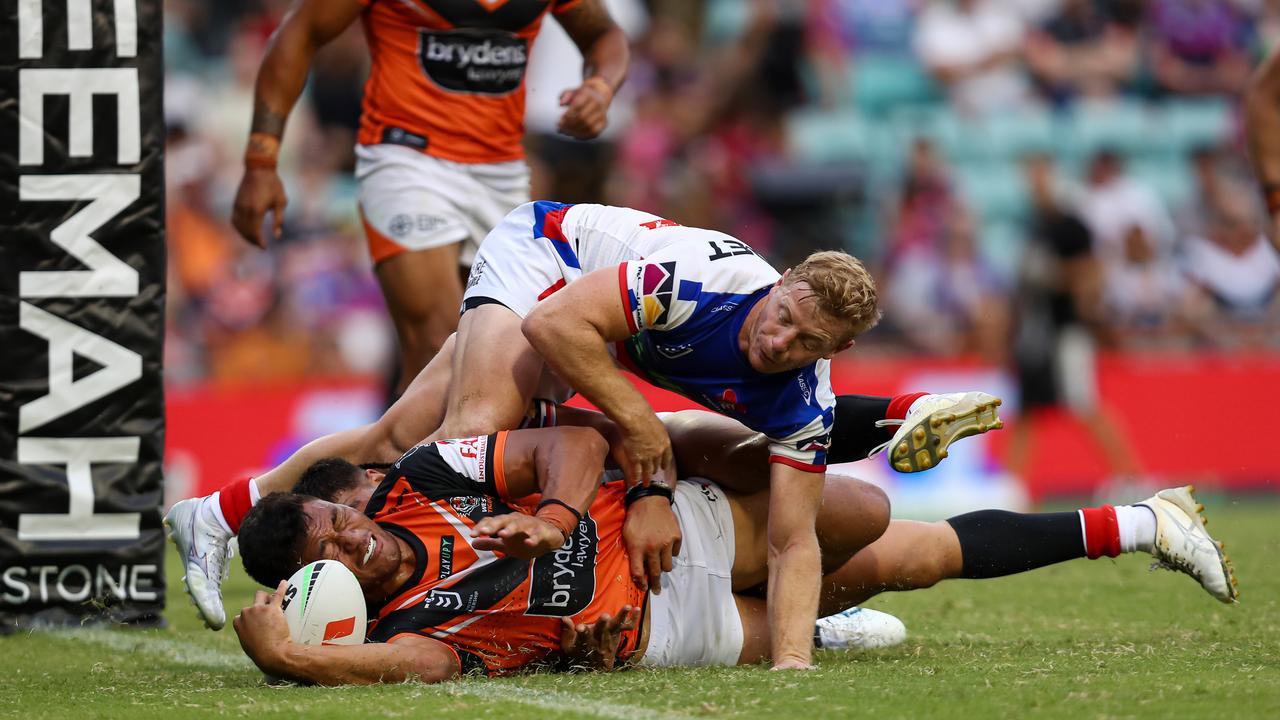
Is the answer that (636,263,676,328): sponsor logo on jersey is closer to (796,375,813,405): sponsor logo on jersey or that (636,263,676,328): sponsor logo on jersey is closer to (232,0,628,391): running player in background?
(796,375,813,405): sponsor logo on jersey

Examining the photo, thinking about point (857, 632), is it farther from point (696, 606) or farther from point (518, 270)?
point (518, 270)

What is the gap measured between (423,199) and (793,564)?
8.89 ft

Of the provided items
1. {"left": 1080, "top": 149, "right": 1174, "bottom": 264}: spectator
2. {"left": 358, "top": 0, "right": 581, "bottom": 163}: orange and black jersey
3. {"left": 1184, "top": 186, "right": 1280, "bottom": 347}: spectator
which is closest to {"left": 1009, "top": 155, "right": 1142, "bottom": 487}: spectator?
{"left": 1184, "top": 186, "right": 1280, "bottom": 347}: spectator

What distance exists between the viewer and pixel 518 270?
18.3 ft

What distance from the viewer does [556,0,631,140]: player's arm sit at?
271 inches

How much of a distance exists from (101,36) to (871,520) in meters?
3.44

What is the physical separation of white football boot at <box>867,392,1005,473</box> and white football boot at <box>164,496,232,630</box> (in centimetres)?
234

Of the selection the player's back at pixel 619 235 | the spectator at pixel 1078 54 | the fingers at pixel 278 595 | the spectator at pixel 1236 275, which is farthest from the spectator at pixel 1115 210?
the fingers at pixel 278 595

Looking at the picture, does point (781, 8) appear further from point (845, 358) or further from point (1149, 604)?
point (1149, 604)

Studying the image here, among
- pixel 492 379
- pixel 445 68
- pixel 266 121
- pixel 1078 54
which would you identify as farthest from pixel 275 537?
pixel 1078 54

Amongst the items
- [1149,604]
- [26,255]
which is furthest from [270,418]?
[1149,604]

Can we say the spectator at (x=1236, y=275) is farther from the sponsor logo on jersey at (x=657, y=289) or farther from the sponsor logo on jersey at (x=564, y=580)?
the sponsor logo on jersey at (x=564, y=580)

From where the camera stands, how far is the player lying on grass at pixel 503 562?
456cm

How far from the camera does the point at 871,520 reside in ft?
17.3
